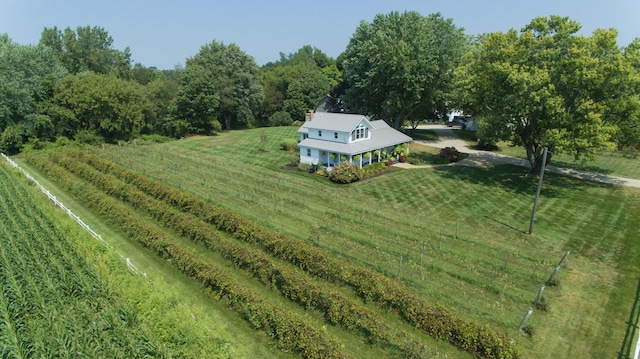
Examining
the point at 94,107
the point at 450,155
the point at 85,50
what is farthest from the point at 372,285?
the point at 85,50

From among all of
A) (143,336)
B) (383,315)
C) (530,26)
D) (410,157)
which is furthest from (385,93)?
(143,336)

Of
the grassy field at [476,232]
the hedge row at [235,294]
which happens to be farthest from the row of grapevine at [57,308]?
the grassy field at [476,232]

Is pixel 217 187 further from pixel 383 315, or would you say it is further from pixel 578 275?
pixel 578 275

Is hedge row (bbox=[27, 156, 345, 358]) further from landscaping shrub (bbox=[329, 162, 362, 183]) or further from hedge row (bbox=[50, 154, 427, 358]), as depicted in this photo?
landscaping shrub (bbox=[329, 162, 362, 183])

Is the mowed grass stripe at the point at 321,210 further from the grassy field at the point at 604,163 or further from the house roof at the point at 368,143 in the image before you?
the grassy field at the point at 604,163

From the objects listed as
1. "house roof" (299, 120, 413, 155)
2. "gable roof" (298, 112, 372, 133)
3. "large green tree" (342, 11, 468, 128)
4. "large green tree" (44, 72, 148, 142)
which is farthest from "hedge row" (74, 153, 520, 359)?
"large green tree" (44, 72, 148, 142)

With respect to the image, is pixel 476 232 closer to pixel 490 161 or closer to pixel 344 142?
pixel 344 142
